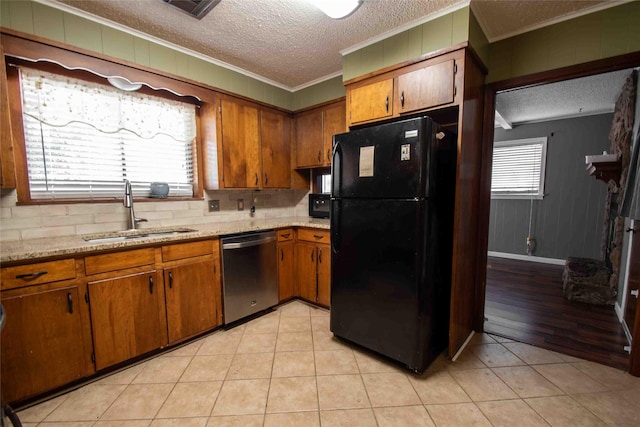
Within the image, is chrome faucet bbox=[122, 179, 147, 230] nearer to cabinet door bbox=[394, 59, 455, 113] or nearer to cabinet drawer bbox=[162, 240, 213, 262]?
cabinet drawer bbox=[162, 240, 213, 262]

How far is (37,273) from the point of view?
4.93 ft

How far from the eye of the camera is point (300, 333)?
2361 mm

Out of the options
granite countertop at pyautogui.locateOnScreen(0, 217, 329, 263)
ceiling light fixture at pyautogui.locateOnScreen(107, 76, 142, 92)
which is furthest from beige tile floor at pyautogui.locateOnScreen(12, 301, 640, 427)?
ceiling light fixture at pyautogui.locateOnScreen(107, 76, 142, 92)

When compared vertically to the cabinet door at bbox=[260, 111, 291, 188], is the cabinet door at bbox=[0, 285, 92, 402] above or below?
below

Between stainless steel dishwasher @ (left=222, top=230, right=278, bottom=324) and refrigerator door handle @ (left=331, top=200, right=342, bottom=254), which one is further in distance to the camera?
stainless steel dishwasher @ (left=222, top=230, right=278, bottom=324)

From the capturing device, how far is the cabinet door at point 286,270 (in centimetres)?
282

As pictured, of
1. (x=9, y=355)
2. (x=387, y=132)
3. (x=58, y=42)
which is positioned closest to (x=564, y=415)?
(x=387, y=132)

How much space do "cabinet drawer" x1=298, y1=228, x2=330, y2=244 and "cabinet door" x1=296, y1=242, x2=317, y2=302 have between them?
0.07 meters

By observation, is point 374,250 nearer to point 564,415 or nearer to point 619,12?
point 564,415

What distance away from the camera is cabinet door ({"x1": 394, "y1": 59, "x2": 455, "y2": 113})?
1856 mm

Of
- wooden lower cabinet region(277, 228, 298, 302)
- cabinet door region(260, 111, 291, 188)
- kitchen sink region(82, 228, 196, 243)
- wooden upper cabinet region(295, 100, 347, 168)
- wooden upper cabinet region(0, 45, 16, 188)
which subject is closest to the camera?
wooden upper cabinet region(0, 45, 16, 188)

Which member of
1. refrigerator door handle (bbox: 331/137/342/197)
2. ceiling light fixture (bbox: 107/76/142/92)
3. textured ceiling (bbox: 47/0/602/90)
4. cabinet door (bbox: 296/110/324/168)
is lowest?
refrigerator door handle (bbox: 331/137/342/197)

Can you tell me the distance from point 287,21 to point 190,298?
231cm

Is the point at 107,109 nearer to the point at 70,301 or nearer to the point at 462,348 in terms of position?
the point at 70,301
